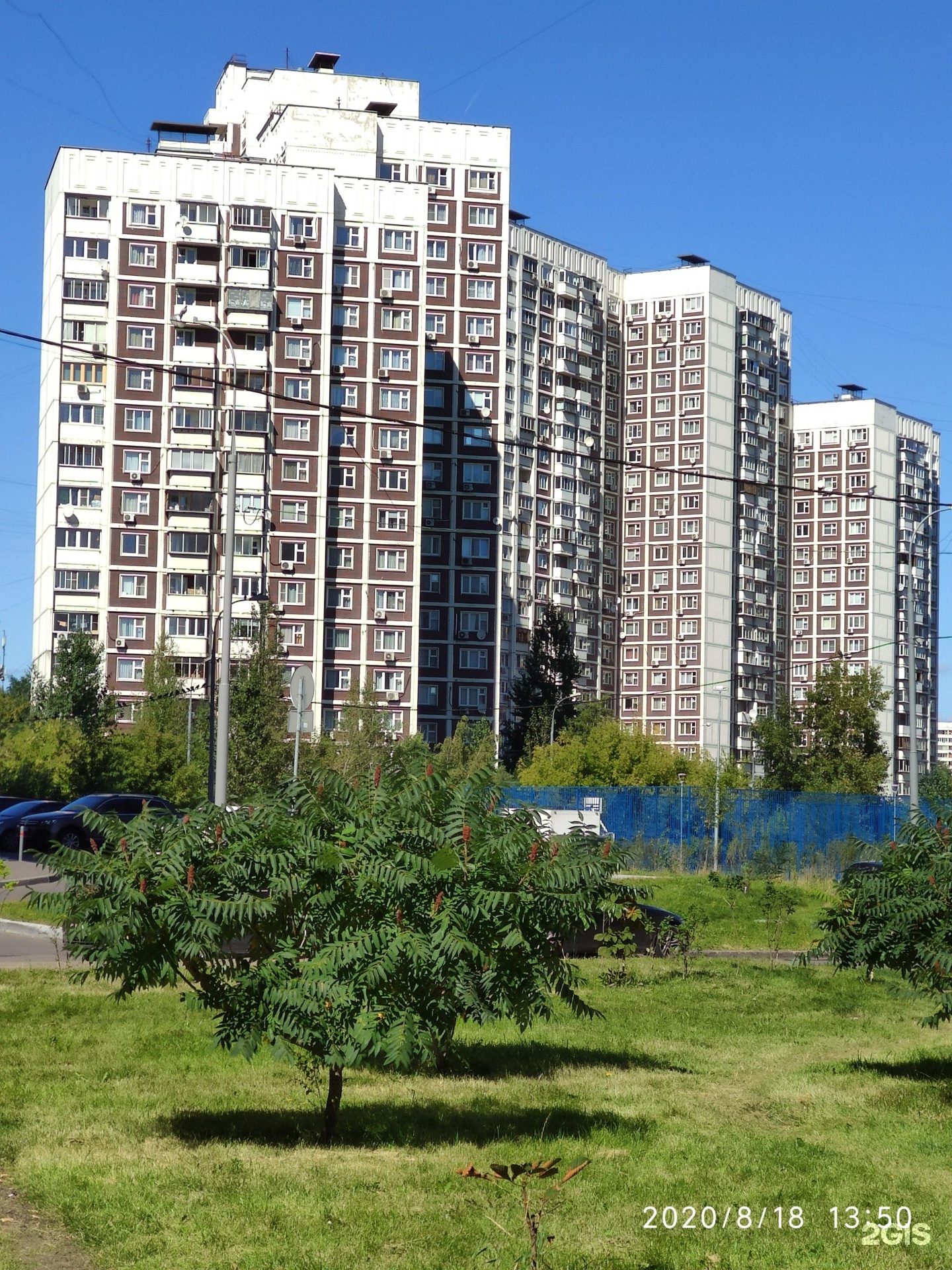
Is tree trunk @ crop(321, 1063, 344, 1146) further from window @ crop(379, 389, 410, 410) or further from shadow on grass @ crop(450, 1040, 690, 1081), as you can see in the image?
window @ crop(379, 389, 410, 410)

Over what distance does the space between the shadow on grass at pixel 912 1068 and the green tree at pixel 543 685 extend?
84157 mm

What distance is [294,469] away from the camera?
91375 mm

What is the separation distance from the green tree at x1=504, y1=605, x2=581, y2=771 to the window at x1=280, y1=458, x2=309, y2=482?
→ 2177cm

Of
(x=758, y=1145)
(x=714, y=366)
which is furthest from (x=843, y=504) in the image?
(x=758, y=1145)

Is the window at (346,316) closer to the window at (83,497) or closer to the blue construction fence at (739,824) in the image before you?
the window at (83,497)

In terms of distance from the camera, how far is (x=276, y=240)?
91.1 meters

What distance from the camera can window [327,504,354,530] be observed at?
92.7 meters


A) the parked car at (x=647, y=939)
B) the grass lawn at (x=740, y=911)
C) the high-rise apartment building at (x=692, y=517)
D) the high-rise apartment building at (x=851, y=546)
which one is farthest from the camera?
the high-rise apartment building at (x=851, y=546)

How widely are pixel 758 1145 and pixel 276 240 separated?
85.3 meters

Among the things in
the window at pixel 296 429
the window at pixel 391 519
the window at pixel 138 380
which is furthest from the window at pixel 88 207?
the window at pixel 391 519

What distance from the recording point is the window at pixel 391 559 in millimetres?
92938

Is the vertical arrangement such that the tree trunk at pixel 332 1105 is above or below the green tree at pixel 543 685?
below

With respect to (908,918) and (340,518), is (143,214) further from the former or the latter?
(908,918)
